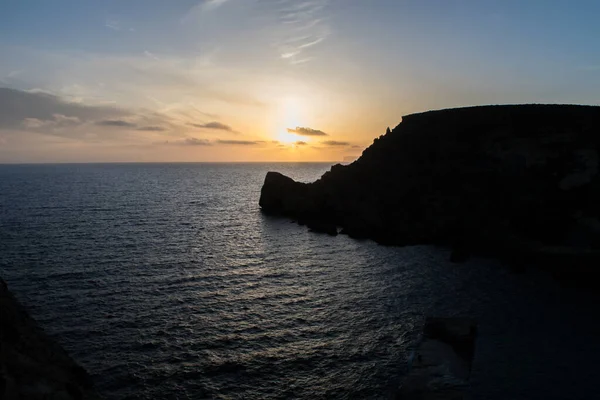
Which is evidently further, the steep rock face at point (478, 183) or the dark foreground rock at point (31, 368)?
the steep rock face at point (478, 183)

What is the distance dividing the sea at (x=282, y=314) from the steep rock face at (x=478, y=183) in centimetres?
830

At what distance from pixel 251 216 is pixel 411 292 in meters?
60.2

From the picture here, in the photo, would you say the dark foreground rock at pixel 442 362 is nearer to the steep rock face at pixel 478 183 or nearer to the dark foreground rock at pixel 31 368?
the dark foreground rock at pixel 31 368

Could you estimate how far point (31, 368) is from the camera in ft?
60.4

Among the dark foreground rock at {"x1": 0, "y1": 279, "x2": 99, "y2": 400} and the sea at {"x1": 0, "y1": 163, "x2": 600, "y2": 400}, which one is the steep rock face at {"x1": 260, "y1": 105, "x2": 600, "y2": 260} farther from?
the dark foreground rock at {"x1": 0, "y1": 279, "x2": 99, "y2": 400}

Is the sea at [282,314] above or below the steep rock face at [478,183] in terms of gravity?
below

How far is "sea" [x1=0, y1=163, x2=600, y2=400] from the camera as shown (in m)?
26.6

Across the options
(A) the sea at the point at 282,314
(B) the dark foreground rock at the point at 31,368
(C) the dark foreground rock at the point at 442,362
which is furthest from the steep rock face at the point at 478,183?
(B) the dark foreground rock at the point at 31,368

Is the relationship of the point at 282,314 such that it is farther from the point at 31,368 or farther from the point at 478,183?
the point at 478,183

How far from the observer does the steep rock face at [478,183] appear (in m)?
59.9

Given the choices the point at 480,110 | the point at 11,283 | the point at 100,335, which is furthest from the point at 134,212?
the point at 480,110

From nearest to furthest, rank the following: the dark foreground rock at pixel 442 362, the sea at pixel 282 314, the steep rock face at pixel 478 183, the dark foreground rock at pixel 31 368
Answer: the dark foreground rock at pixel 31 368 < the dark foreground rock at pixel 442 362 < the sea at pixel 282 314 < the steep rock face at pixel 478 183

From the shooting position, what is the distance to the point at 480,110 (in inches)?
3078

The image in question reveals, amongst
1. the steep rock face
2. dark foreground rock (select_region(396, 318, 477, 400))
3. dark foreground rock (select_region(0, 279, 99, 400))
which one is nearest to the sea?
dark foreground rock (select_region(396, 318, 477, 400))
